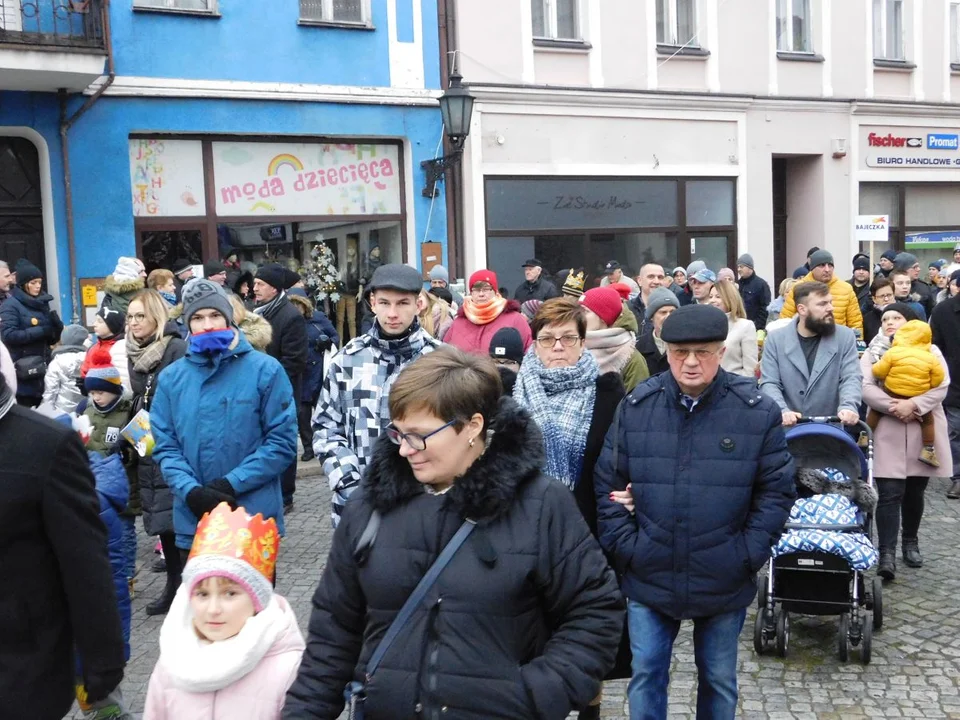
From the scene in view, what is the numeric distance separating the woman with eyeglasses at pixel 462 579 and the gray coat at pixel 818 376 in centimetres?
404

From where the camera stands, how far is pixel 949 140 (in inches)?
866

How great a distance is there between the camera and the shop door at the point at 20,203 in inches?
531

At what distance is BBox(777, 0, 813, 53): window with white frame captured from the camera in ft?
64.9

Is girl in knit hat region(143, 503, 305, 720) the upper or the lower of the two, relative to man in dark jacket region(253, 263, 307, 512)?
lower

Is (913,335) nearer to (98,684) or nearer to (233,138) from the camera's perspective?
(98,684)

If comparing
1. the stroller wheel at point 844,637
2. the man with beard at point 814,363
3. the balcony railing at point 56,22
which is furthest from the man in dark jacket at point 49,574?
the balcony railing at point 56,22

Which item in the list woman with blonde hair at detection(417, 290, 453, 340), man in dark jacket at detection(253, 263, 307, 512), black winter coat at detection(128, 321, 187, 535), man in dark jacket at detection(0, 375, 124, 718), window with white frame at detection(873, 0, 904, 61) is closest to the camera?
man in dark jacket at detection(0, 375, 124, 718)

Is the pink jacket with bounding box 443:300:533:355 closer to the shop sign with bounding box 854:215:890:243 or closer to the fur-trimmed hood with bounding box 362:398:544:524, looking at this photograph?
the fur-trimmed hood with bounding box 362:398:544:524

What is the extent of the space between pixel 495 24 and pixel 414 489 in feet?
49.0

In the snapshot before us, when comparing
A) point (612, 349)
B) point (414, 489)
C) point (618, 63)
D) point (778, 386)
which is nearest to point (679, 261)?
point (618, 63)

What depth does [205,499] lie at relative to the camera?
203 inches

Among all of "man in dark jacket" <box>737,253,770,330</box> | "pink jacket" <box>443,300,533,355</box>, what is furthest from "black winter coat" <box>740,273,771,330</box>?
"pink jacket" <box>443,300,533,355</box>

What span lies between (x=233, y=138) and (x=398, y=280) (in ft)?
36.6

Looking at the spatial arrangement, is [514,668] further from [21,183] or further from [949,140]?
[949,140]
